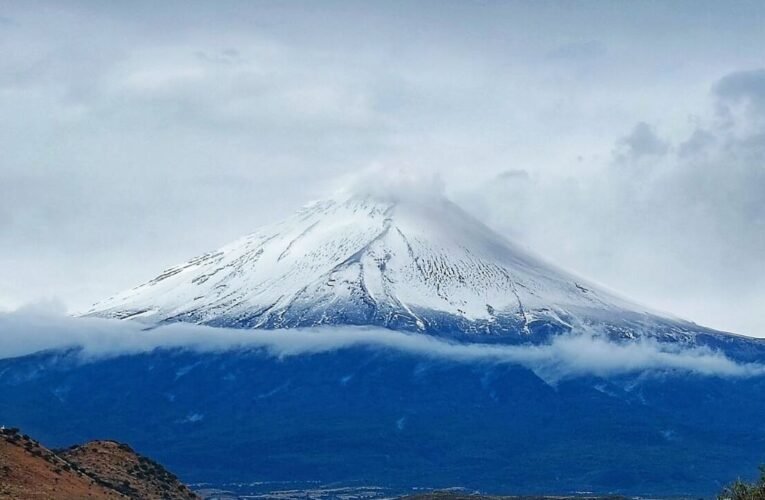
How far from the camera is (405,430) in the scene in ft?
568

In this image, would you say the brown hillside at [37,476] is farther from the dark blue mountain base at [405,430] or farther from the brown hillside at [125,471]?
the dark blue mountain base at [405,430]

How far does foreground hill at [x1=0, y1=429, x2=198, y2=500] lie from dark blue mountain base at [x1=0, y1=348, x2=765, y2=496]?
85.2 meters

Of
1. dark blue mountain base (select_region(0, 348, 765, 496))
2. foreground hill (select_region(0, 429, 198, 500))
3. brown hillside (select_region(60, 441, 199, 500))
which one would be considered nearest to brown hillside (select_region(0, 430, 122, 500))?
foreground hill (select_region(0, 429, 198, 500))

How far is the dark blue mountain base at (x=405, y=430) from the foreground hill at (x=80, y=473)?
85192 millimetres

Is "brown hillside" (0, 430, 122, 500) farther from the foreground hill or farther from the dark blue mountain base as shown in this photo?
the dark blue mountain base

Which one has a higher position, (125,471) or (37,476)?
(37,476)

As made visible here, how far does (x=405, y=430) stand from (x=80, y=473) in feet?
403

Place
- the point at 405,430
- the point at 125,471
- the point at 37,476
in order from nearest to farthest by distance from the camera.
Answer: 1. the point at 37,476
2. the point at 125,471
3. the point at 405,430

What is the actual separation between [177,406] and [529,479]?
56.6m

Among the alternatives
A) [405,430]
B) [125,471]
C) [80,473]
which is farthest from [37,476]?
[405,430]

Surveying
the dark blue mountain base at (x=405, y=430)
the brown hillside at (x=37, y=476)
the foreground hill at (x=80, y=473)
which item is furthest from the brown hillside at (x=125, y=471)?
the dark blue mountain base at (x=405, y=430)

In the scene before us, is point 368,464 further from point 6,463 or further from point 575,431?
point 6,463

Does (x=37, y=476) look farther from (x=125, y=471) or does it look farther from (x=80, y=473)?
(x=125, y=471)

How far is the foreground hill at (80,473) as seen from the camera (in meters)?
46.6
